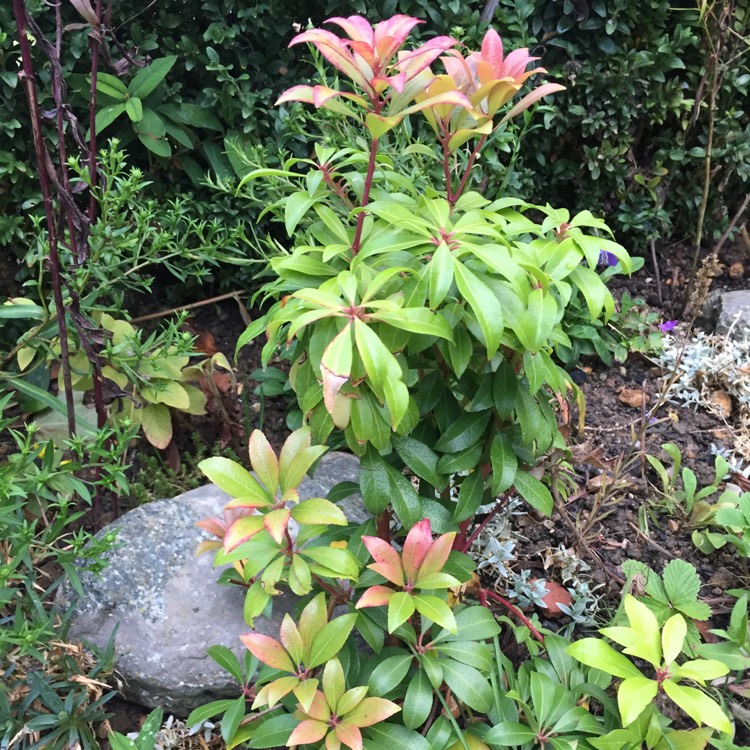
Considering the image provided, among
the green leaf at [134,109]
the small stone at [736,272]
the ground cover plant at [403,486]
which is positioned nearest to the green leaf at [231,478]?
the ground cover plant at [403,486]

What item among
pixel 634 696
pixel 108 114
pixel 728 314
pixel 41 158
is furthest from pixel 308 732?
pixel 728 314

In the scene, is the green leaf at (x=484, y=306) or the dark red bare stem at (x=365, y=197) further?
the dark red bare stem at (x=365, y=197)

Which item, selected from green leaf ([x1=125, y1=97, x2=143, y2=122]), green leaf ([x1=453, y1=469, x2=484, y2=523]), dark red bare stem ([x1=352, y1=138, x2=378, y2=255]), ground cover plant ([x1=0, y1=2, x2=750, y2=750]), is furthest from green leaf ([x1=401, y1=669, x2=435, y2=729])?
green leaf ([x1=125, y1=97, x2=143, y2=122])

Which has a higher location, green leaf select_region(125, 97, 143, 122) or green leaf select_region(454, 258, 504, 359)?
green leaf select_region(125, 97, 143, 122)

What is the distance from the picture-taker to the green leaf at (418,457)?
1522 millimetres

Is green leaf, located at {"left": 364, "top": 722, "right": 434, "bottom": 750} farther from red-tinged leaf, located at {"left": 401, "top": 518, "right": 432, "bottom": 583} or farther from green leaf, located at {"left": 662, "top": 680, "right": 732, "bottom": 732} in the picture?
green leaf, located at {"left": 662, "top": 680, "right": 732, "bottom": 732}

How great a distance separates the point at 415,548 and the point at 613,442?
5.22 ft

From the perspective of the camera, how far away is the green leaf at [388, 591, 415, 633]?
4.27ft

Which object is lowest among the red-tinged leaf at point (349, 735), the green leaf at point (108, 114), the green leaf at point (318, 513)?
the red-tinged leaf at point (349, 735)

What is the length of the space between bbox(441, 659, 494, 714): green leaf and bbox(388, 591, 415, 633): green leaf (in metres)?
0.22

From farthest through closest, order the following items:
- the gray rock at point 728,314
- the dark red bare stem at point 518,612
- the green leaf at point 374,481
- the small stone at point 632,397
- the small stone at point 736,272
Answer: the small stone at point 736,272 < the gray rock at point 728,314 < the small stone at point 632,397 < the dark red bare stem at point 518,612 < the green leaf at point 374,481

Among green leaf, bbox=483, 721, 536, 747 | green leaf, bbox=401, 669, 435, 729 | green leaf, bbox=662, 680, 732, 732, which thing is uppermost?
green leaf, bbox=662, 680, 732, 732

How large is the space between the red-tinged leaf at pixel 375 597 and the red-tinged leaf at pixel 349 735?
247 millimetres

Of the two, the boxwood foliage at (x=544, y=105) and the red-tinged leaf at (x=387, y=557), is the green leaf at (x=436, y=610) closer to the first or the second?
the red-tinged leaf at (x=387, y=557)
